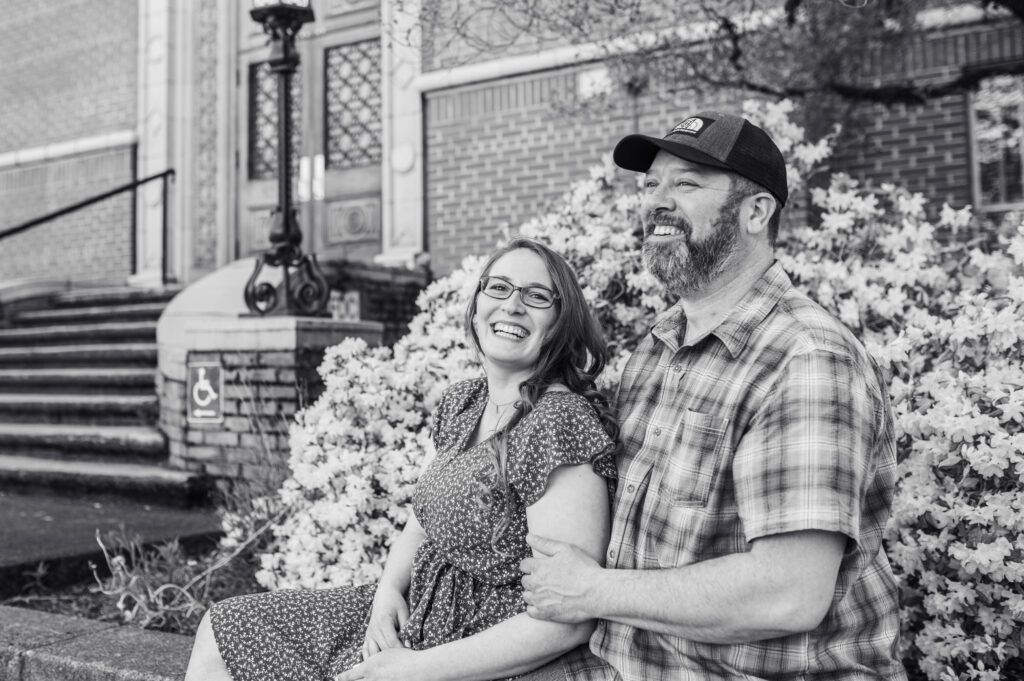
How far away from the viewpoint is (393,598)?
2.37 metres

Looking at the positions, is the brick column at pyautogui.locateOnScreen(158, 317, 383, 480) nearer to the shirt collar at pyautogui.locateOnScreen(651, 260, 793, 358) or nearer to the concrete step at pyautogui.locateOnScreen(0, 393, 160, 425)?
the concrete step at pyautogui.locateOnScreen(0, 393, 160, 425)

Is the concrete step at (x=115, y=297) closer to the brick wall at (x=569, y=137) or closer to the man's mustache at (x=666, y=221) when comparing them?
the brick wall at (x=569, y=137)

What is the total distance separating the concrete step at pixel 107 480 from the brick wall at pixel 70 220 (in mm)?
4384

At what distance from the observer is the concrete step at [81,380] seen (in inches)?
282

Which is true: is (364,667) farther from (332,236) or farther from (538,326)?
(332,236)

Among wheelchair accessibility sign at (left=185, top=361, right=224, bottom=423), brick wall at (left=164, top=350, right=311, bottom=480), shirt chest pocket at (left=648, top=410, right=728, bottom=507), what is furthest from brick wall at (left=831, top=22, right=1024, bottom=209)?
shirt chest pocket at (left=648, top=410, right=728, bottom=507)

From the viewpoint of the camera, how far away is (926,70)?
23.6 feet

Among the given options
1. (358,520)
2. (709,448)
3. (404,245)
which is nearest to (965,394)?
(709,448)

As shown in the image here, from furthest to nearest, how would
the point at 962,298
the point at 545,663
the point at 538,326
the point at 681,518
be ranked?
the point at 962,298, the point at 538,326, the point at 545,663, the point at 681,518

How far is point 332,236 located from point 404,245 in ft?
3.84

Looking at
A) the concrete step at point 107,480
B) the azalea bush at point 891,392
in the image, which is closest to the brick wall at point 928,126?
the azalea bush at point 891,392

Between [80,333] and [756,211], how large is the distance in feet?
25.4

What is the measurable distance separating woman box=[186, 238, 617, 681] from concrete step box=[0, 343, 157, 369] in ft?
18.0

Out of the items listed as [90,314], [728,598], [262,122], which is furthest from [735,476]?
[262,122]
